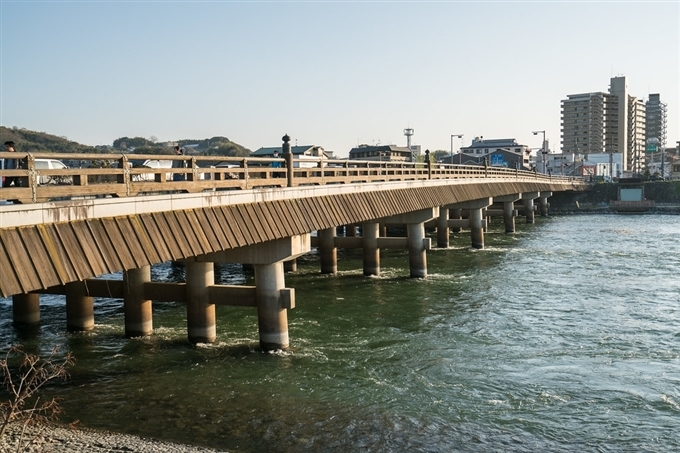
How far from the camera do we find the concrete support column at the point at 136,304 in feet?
62.0

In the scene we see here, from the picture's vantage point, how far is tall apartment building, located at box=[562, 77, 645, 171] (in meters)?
182

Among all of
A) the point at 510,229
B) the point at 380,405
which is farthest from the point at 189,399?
the point at 510,229

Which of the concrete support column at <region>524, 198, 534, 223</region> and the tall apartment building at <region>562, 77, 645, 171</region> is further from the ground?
the tall apartment building at <region>562, 77, 645, 171</region>

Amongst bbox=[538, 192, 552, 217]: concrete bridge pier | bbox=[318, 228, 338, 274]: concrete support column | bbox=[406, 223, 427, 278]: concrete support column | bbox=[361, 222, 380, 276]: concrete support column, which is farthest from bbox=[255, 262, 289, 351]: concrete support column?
bbox=[538, 192, 552, 217]: concrete bridge pier

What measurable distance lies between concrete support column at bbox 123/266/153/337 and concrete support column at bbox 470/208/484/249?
29605 mm

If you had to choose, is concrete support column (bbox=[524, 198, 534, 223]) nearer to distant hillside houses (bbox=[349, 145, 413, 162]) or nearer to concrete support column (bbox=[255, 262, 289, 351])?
distant hillside houses (bbox=[349, 145, 413, 162])

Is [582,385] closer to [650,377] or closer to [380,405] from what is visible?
[650,377]

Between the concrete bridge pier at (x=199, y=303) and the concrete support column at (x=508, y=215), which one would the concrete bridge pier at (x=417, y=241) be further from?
the concrete support column at (x=508, y=215)

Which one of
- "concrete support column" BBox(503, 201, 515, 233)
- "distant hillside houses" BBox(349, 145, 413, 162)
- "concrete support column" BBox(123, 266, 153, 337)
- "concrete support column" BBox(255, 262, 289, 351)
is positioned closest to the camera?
"concrete support column" BBox(255, 262, 289, 351)

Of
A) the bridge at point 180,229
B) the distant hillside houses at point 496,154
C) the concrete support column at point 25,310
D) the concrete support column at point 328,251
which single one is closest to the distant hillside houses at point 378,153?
the distant hillside houses at point 496,154

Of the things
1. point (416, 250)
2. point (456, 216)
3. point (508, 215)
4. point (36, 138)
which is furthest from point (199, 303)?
point (36, 138)

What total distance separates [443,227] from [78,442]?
35017mm

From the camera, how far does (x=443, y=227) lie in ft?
147

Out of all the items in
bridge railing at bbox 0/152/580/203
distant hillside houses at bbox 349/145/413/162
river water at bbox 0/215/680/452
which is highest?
distant hillside houses at bbox 349/145/413/162
